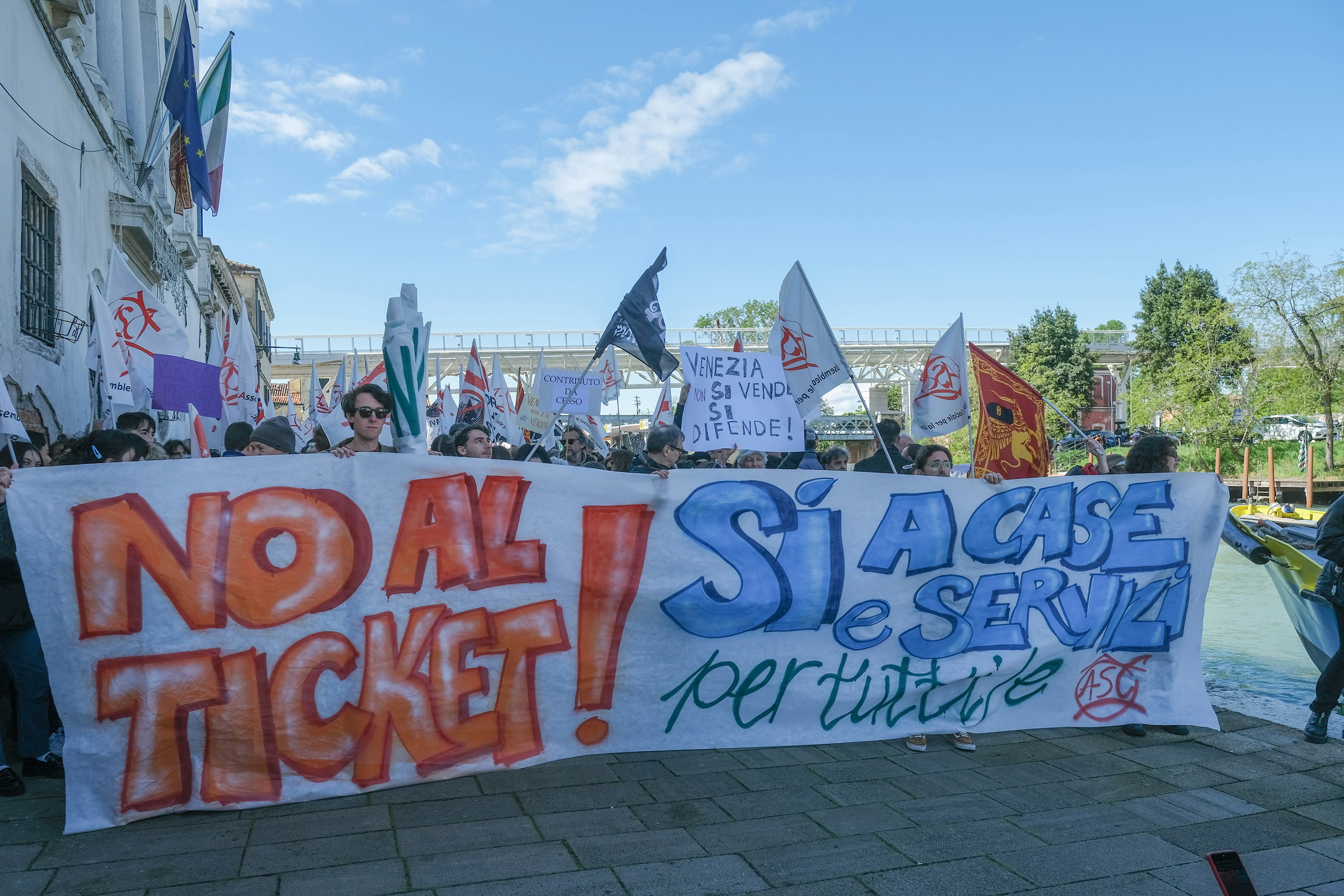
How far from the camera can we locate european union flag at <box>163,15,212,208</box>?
8.73m

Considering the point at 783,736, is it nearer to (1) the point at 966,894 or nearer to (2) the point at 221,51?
(1) the point at 966,894

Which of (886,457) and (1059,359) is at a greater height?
(1059,359)

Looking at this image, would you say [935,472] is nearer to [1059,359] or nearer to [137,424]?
[137,424]

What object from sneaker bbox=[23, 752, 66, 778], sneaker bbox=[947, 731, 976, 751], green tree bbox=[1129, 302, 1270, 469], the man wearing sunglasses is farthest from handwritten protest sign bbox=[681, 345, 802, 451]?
green tree bbox=[1129, 302, 1270, 469]

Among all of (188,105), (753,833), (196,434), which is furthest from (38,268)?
(753,833)

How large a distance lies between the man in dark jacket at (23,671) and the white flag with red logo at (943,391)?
500 centimetres

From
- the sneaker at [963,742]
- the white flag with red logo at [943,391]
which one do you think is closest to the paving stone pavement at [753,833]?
the sneaker at [963,742]

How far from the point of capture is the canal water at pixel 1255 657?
217 inches

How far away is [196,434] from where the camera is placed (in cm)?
614

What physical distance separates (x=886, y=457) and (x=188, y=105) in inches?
293

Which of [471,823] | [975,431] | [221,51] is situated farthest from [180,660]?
[221,51]

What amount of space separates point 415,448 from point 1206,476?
159 inches

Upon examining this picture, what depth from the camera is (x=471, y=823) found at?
3.51m

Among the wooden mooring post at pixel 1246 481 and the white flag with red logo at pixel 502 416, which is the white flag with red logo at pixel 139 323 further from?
the wooden mooring post at pixel 1246 481
